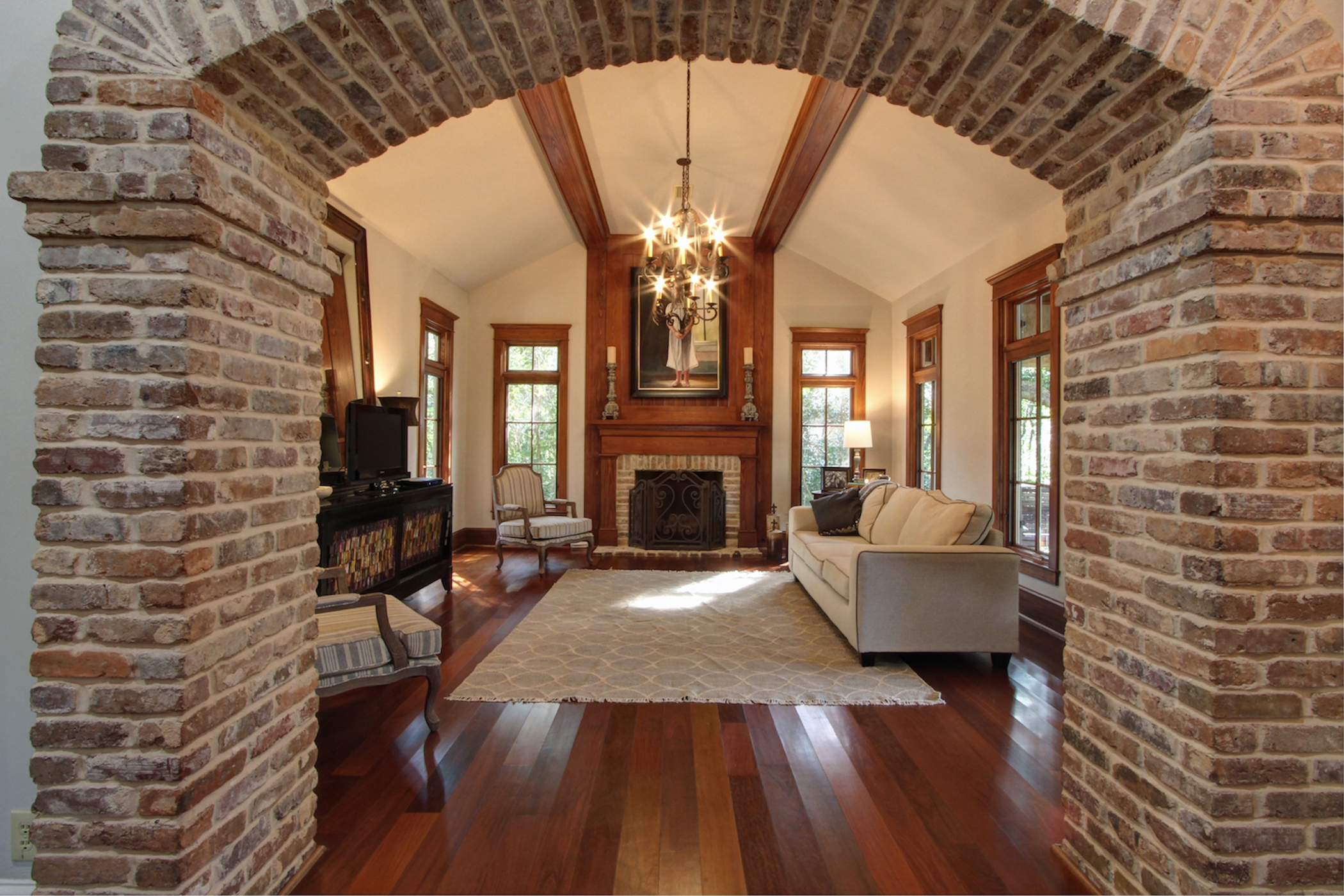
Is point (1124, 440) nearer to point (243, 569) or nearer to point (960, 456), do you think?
point (243, 569)

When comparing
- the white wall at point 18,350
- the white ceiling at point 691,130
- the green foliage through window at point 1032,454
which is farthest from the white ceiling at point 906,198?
the white wall at point 18,350

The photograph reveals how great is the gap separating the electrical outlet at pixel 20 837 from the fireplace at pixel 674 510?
5.79 meters

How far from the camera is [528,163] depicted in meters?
5.22

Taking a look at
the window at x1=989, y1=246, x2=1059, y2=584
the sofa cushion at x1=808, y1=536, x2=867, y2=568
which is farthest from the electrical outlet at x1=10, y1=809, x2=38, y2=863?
the window at x1=989, y1=246, x2=1059, y2=584

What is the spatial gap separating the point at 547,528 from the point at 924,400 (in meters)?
3.97

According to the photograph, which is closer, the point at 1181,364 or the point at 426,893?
the point at 1181,364

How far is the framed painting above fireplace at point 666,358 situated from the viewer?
24.3 feet

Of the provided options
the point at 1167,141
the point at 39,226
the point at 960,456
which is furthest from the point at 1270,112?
the point at 960,456

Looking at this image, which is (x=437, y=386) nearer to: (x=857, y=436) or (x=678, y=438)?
(x=678, y=438)

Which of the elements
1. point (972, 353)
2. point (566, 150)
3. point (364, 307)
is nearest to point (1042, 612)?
point (972, 353)

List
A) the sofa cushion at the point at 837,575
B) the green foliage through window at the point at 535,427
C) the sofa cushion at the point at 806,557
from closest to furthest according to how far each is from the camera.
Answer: the sofa cushion at the point at 837,575, the sofa cushion at the point at 806,557, the green foliage through window at the point at 535,427

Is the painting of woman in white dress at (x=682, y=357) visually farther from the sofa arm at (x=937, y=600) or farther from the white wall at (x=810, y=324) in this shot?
the sofa arm at (x=937, y=600)

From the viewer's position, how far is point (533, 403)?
7.57 m

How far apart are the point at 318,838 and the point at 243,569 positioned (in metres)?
1.00
